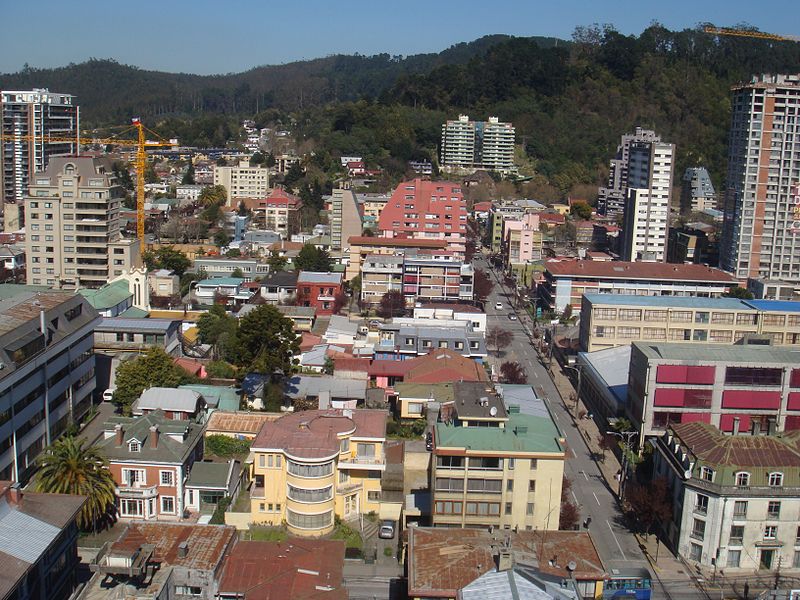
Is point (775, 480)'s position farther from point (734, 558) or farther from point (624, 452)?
point (624, 452)

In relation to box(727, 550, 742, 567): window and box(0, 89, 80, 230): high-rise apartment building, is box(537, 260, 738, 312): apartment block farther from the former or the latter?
box(0, 89, 80, 230): high-rise apartment building

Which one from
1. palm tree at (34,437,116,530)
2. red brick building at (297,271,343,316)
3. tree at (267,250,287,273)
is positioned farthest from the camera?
tree at (267,250,287,273)

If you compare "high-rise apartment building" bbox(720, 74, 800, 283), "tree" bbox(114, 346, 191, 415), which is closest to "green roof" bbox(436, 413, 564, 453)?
"tree" bbox(114, 346, 191, 415)

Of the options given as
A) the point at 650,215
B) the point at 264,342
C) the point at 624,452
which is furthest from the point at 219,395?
the point at 650,215

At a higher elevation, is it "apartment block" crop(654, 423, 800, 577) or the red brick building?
the red brick building

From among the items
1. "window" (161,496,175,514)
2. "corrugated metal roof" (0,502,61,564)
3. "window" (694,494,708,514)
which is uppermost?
"corrugated metal roof" (0,502,61,564)

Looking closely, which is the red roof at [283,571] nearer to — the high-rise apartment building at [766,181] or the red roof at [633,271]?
the red roof at [633,271]

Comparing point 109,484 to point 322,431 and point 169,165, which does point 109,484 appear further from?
point 169,165

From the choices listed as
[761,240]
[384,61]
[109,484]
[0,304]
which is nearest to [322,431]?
[109,484]
